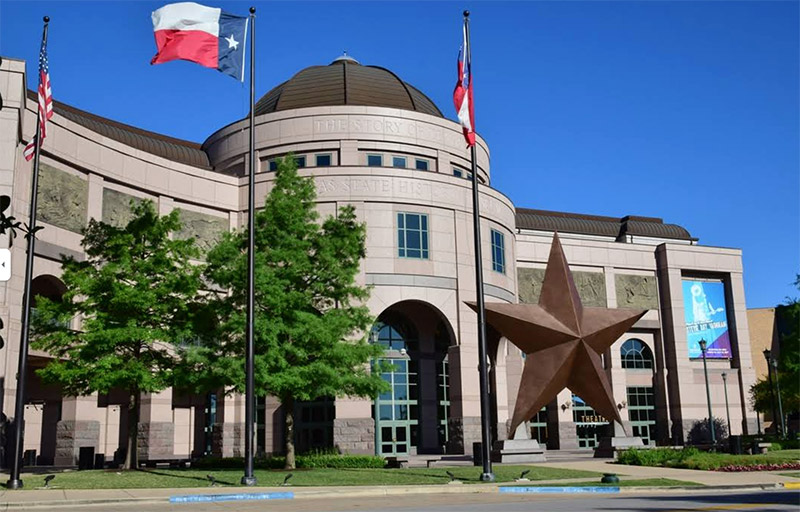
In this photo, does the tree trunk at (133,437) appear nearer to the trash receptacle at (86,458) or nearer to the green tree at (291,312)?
the green tree at (291,312)

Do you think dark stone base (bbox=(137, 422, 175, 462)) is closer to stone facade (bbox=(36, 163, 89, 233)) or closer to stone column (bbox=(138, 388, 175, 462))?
stone column (bbox=(138, 388, 175, 462))

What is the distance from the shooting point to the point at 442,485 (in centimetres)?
2150

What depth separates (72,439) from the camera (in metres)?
36.6

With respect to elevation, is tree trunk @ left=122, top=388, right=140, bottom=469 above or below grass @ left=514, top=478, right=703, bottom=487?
above

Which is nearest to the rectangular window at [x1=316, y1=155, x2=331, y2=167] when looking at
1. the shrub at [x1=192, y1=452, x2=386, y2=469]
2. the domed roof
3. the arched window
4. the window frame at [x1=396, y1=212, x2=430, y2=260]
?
the domed roof

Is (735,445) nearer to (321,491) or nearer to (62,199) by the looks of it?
(321,491)

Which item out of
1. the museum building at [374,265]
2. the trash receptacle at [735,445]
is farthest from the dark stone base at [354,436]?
the trash receptacle at [735,445]

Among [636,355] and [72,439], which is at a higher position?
[636,355]

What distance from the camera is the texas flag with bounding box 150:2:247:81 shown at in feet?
73.0

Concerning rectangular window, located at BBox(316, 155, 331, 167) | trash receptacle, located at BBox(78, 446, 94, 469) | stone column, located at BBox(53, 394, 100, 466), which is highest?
rectangular window, located at BBox(316, 155, 331, 167)

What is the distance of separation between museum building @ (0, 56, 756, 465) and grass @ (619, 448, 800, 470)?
41.2 ft

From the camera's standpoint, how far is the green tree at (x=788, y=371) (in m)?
50.3

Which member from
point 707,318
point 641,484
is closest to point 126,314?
point 641,484

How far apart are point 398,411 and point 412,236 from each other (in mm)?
9788
